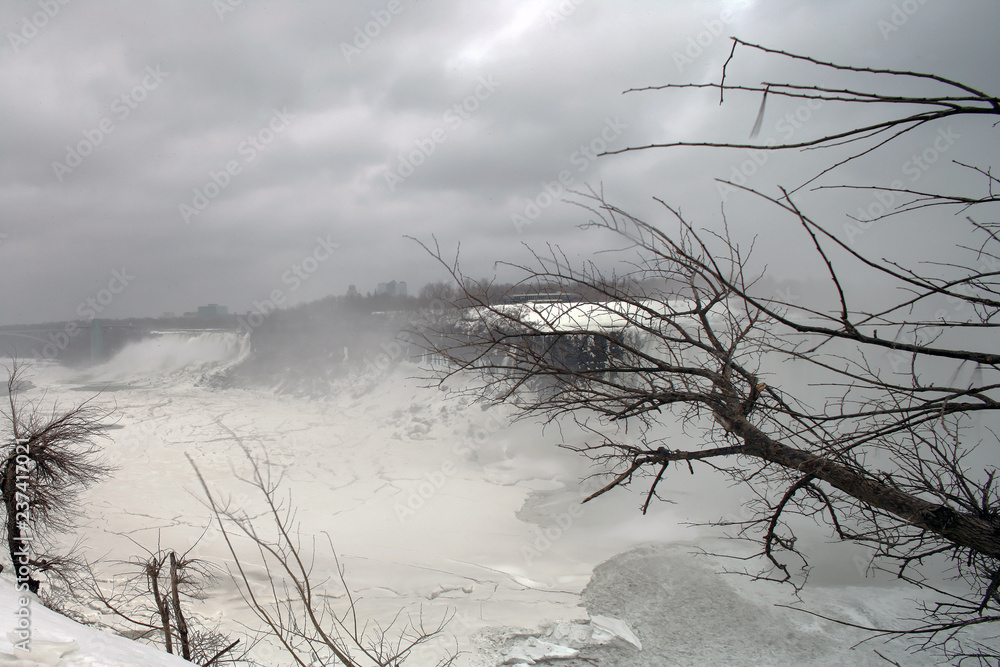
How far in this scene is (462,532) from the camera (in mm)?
13430

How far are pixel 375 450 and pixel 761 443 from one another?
18.0 metres

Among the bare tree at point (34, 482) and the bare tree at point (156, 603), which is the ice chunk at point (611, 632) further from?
the bare tree at point (34, 482)

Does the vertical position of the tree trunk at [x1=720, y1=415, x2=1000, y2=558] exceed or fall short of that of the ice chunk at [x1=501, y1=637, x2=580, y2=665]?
it exceeds it

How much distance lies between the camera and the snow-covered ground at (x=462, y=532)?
8.69 m

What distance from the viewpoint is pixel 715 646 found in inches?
344

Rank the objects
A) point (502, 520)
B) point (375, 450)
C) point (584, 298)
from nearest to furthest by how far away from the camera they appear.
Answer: point (584, 298) → point (502, 520) → point (375, 450)

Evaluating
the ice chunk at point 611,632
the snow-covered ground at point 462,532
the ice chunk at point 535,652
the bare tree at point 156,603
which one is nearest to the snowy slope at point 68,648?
the snow-covered ground at point 462,532

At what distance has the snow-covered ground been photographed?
8688mm

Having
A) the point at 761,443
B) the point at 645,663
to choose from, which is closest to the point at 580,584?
the point at 645,663

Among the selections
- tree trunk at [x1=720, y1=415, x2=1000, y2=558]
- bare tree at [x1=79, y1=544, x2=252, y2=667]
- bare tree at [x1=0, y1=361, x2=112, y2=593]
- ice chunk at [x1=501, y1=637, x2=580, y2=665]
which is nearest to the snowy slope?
bare tree at [x1=79, y1=544, x2=252, y2=667]

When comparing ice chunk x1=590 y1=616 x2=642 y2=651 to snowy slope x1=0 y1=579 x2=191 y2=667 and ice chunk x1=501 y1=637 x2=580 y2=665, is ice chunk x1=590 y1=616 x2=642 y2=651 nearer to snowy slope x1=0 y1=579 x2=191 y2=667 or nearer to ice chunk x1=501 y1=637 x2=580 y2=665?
ice chunk x1=501 y1=637 x2=580 y2=665

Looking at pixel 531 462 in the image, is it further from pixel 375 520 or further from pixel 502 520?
pixel 375 520

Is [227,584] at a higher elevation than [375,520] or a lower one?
lower

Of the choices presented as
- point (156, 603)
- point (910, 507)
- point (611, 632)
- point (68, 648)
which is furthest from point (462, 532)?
point (910, 507)
